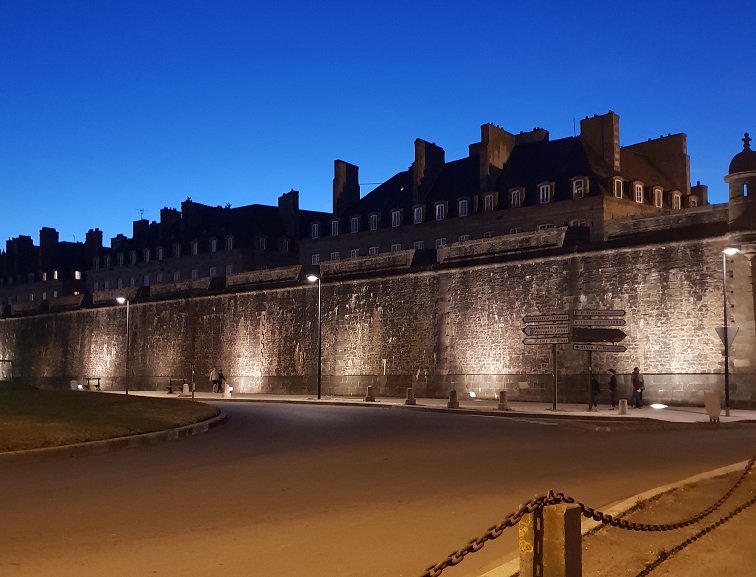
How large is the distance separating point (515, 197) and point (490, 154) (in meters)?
3.73

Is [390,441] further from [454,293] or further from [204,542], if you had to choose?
[454,293]

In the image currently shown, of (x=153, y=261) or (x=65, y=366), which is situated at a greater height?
(x=153, y=261)

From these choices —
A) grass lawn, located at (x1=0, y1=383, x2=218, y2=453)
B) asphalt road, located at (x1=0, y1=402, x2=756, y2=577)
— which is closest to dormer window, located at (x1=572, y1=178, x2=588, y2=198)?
grass lawn, located at (x1=0, y1=383, x2=218, y2=453)

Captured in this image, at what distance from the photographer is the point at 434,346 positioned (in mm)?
36000

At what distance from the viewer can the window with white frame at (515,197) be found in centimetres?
4659

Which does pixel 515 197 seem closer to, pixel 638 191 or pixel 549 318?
pixel 638 191

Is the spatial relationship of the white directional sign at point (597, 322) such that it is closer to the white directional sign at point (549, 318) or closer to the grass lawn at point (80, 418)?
the white directional sign at point (549, 318)

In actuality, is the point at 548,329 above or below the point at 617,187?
below

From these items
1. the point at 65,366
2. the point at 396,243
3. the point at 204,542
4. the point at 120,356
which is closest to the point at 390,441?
the point at 204,542

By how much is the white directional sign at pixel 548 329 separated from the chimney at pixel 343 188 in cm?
3380

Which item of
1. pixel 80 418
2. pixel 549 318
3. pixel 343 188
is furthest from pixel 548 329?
pixel 343 188

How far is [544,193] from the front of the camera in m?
45.5

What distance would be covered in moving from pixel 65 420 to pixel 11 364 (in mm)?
52146

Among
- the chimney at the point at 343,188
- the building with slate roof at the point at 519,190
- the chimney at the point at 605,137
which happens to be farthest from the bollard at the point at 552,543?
the chimney at the point at 343,188
